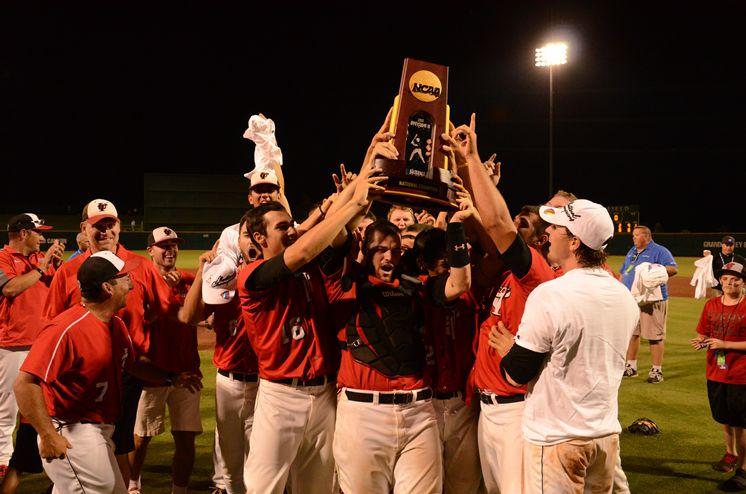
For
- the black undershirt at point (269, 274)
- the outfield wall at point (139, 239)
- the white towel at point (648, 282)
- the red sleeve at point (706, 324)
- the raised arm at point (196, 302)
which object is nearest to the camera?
the black undershirt at point (269, 274)

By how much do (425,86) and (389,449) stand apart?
6.85ft

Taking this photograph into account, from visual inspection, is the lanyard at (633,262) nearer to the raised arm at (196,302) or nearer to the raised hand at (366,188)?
the raised arm at (196,302)

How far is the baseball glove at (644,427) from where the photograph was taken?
23.9 ft

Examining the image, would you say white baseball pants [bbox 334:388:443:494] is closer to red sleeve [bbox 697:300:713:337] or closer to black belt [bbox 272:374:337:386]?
black belt [bbox 272:374:337:386]

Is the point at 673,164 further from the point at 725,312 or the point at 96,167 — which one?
the point at 725,312

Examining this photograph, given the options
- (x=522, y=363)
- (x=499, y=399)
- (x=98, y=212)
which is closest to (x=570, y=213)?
(x=522, y=363)

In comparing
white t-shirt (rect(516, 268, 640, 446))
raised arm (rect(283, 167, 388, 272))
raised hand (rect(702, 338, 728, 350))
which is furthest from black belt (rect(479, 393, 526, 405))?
raised hand (rect(702, 338, 728, 350))

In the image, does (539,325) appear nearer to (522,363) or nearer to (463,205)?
(522,363)

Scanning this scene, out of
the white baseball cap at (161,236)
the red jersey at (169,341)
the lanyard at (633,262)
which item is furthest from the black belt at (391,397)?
the lanyard at (633,262)

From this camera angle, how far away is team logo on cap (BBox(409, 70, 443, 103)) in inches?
151

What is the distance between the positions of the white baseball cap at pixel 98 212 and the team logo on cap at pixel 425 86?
3109 mm

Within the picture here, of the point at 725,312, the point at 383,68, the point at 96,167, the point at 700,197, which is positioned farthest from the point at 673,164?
the point at 725,312

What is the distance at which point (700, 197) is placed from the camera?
189 ft

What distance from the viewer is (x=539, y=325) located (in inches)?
124
